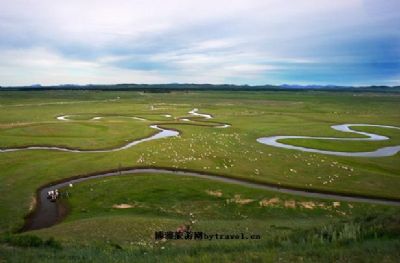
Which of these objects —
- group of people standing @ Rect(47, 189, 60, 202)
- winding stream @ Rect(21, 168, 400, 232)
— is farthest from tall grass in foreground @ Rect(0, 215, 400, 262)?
group of people standing @ Rect(47, 189, 60, 202)

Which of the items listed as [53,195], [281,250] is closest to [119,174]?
[53,195]

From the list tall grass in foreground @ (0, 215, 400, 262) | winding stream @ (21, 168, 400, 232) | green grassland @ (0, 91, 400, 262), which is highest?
tall grass in foreground @ (0, 215, 400, 262)

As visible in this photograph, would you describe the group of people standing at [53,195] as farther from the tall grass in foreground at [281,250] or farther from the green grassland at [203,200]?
the tall grass in foreground at [281,250]

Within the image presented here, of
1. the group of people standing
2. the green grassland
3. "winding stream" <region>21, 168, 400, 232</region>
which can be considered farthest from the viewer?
the group of people standing

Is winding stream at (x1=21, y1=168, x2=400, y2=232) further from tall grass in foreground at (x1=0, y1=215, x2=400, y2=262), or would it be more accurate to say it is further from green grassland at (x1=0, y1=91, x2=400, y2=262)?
tall grass in foreground at (x1=0, y1=215, x2=400, y2=262)

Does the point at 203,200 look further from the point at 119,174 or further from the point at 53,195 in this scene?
the point at 53,195

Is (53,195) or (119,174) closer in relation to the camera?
(53,195)

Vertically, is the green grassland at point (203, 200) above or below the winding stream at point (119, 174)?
above

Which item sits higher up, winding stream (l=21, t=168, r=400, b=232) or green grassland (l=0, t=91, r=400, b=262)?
green grassland (l=0, t=91, r=400, b=262)

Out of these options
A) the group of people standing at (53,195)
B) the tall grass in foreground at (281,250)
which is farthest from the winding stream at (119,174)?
the tall grass in foreground at (281,250)

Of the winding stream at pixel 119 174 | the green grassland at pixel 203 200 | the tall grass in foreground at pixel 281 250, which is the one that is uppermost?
the tall grass in foreground at pixel 281 250

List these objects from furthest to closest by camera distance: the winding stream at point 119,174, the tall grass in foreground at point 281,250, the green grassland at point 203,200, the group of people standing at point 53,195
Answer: the group of people standing at point 53,195 → the winding stream at point 119,174 → the green grassland at point 203,200 → the tall grass in foreground at point 281,250

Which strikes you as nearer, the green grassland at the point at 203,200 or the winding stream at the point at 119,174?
the green grassland at the point at 203,200

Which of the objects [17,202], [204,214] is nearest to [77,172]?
[17,202]
